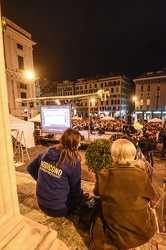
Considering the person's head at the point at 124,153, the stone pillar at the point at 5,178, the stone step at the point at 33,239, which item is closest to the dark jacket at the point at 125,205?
the person's head at the point at 124,153

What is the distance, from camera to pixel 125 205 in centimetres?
155

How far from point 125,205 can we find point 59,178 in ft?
3.07

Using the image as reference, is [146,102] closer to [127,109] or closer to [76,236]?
[127,109]

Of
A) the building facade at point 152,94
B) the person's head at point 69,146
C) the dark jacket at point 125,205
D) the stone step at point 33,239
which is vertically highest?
the building facade at point 152,94

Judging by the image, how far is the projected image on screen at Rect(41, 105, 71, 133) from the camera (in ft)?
26.0

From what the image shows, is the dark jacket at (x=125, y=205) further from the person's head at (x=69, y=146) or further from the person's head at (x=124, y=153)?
the person's head at (x=69, y=146)

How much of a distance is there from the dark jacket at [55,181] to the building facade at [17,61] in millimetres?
21858

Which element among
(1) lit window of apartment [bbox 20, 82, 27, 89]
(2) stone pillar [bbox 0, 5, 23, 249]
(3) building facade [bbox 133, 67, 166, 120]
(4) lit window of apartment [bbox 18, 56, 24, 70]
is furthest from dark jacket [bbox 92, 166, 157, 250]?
(3) building facade [bbox 133, 67, 166, 120]

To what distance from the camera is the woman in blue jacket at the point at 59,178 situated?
2051 mm

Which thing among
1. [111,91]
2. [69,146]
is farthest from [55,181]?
[111,91]

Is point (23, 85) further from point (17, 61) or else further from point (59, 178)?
point (59, 178)

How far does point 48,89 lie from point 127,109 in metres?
43.7

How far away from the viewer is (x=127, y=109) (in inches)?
2697

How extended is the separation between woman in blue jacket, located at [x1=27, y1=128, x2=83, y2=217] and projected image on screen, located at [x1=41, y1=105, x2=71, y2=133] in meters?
5.69
